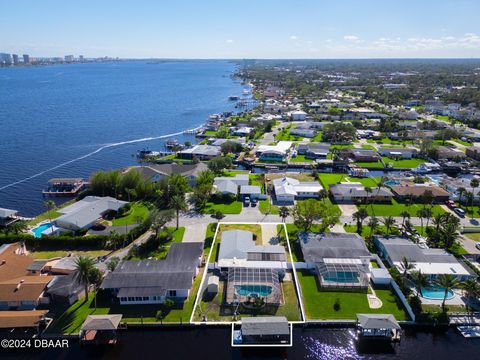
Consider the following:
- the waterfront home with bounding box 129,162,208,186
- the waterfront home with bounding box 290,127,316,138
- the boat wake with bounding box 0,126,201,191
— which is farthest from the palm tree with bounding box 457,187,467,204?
the boat wake with bounding box 0,126,201,191

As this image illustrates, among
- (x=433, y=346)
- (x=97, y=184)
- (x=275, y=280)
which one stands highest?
(x=97, y=184)

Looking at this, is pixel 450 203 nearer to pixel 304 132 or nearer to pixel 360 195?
pixel 360 195

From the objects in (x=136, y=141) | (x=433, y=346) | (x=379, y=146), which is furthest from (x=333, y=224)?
(x=136, y=141)

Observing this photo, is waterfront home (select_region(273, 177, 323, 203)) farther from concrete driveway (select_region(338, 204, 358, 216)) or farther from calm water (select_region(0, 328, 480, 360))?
calm water (select_region(0, 328, 480, 360))

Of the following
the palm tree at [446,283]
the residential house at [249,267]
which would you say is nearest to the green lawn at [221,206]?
the residential house at [249,267]

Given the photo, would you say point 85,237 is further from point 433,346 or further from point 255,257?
point 433,346

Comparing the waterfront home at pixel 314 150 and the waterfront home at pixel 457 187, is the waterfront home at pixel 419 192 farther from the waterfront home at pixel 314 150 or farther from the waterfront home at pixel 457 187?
the waterfront home at pixel 314 150

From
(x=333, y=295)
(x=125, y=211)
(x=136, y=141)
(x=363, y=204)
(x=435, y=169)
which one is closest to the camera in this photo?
(x=333, y=295)
